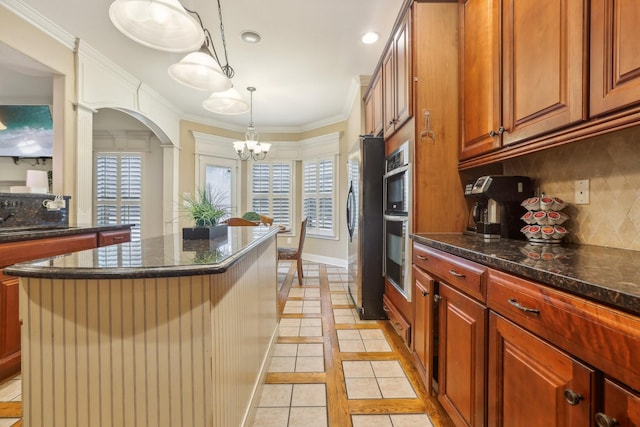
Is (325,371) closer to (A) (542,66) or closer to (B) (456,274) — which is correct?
(B) (456,274)

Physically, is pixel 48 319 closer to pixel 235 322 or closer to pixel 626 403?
pixel 235 322

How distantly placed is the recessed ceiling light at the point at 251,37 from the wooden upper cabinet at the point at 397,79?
131 centimetres

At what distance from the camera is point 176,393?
0.93 meters

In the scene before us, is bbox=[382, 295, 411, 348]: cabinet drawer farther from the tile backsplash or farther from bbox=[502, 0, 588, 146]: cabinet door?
bbox=[502, 0, 588, 146]: cabinet door

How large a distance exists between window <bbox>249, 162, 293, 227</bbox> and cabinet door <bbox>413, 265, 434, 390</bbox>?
4504mm

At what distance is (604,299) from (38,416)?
165 cm

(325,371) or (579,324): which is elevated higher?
(579,324)

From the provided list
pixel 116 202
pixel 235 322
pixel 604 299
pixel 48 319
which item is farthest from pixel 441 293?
pixel 116 202

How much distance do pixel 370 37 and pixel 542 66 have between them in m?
2.10

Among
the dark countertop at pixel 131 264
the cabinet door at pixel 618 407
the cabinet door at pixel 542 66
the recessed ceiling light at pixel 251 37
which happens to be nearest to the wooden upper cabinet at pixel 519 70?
the cabinet door at pixel 542 66

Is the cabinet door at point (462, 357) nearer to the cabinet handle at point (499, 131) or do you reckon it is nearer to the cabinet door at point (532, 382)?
the cabinet door at point (532, 382)

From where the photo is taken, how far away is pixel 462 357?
125cm

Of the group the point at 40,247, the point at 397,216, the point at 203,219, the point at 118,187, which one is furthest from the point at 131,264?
the point at 118,187

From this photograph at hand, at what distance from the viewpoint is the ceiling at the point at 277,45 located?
2.52 metres
